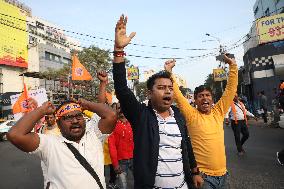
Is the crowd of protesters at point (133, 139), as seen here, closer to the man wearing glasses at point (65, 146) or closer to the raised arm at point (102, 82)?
the man wearing glasses at point (65, 146)

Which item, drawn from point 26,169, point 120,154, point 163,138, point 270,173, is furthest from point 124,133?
point 26,169

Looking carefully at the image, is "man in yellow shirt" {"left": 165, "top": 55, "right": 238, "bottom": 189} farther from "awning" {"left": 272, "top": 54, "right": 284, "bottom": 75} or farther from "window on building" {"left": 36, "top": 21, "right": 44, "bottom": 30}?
"window on building" {"left": 36, "top": 21, "right": 44, "bottom": 30}

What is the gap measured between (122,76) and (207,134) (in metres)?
1.42

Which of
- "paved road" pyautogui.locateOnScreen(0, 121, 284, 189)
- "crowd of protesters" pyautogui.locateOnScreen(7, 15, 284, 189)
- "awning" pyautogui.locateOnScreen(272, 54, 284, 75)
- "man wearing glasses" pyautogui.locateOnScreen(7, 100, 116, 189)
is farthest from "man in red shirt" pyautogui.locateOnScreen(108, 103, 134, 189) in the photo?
"awning" pyautogui.locateOnScreen(272, 54, 284, 75)

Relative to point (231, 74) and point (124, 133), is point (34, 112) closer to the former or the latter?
point (231, 74)

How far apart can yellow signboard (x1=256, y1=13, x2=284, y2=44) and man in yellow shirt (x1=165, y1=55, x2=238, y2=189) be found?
68.4ft

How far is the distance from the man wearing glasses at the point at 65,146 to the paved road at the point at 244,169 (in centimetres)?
410

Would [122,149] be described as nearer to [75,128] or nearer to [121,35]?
[75,128]

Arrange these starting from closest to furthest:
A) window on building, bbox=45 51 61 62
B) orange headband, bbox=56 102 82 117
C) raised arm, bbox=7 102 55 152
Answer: raised arm, bbox=7 102 55 152, orange headband, bbox=56 102 82 117, window on building, bbox=45 51 61 62

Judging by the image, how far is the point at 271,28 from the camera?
23297 mm

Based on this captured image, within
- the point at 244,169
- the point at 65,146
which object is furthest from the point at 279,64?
the point at 65,146

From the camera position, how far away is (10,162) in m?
13.0

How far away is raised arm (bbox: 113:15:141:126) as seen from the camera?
2967 millimetres

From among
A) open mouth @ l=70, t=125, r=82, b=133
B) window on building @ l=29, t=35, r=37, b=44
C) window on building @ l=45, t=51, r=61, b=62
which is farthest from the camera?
window on building @ l=45, t=51, r=61, b=62
